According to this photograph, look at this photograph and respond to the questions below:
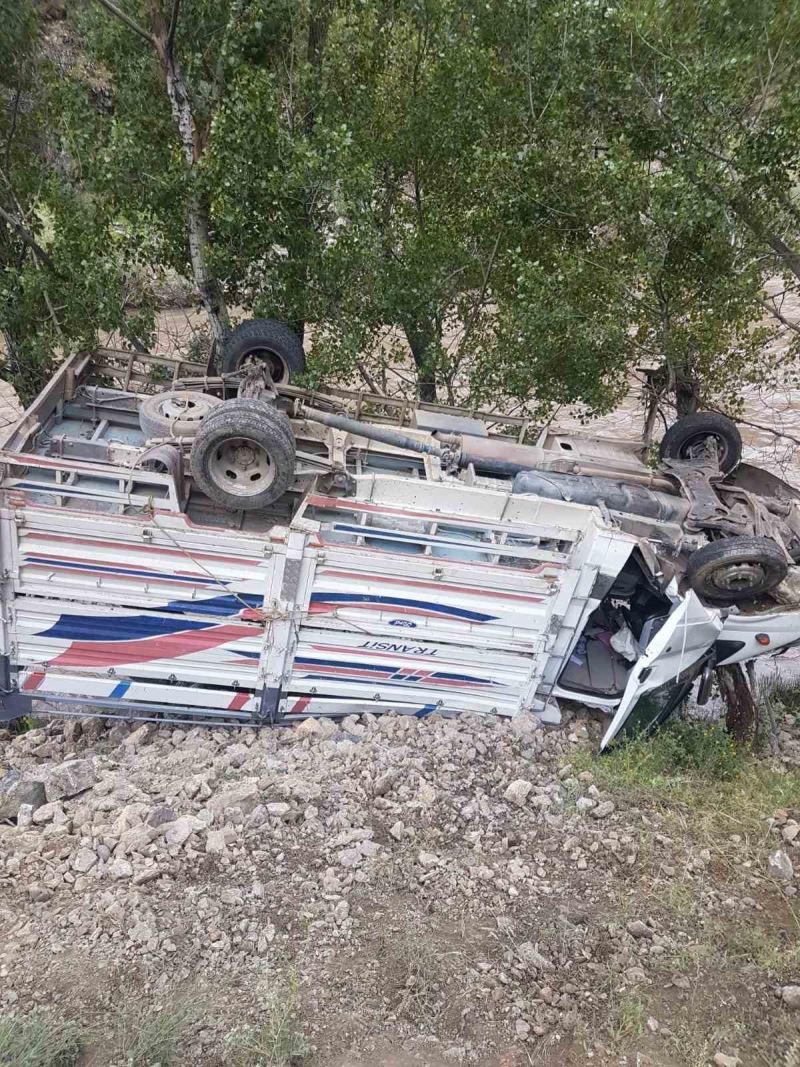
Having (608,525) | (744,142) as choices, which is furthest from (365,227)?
(608,525)

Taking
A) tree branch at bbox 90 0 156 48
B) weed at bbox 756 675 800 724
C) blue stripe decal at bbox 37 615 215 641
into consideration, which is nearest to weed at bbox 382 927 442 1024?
blue stripe decal at bbox 37 615 215 641

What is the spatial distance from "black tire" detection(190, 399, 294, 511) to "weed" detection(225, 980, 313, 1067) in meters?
2.89

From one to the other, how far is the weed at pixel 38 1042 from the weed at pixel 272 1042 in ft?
2.01

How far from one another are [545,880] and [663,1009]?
0.86 meters

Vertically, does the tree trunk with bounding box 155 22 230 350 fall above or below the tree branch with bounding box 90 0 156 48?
below

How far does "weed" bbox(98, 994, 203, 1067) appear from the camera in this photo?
2.82 m

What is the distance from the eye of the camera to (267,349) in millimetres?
6781

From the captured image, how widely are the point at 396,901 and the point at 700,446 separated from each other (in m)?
4.72

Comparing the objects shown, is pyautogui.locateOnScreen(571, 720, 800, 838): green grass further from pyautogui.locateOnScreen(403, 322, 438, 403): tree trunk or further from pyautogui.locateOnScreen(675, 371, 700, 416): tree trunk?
pyautogui.locateOnScreen(403, 322, 438, 403): tree trunk

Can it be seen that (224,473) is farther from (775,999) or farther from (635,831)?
(775,999)

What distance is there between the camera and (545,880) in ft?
13.0

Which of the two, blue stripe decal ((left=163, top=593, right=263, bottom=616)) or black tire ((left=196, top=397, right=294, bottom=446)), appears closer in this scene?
black tire ((left=196, top=397, right=294, bottom=446))

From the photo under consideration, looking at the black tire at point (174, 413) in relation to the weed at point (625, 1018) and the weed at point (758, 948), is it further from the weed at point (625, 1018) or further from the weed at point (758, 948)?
the weed at point (758, 948)

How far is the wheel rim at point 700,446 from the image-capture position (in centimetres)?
642
